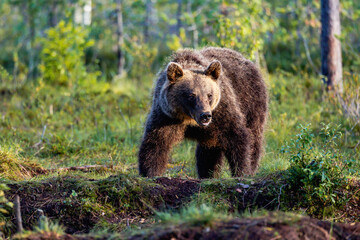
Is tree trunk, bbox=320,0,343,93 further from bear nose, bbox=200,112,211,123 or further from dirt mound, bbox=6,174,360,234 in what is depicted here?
dirt mound, bbox=6,174,360,234

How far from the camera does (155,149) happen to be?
600 cm

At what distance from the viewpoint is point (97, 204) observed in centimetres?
490

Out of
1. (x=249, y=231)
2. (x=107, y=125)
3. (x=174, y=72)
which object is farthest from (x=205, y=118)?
(x=107, y=125)

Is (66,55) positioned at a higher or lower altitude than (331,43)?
lower

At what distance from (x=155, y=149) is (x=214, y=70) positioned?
1.36 metres

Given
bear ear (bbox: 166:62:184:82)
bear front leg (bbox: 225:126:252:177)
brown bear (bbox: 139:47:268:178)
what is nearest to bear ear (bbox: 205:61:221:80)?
brown bear (bbox: 139:47:268:178)

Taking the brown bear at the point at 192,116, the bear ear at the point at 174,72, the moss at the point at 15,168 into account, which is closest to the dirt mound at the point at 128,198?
the brown bear at the point at 192,116

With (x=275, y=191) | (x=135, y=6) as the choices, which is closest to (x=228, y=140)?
(x=275, y=191)

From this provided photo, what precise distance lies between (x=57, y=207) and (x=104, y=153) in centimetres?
354

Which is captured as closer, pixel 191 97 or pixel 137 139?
pixel 191 97

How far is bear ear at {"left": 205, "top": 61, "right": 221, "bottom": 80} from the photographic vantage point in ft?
19.8

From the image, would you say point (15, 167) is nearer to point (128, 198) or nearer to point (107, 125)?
point (128, 198)

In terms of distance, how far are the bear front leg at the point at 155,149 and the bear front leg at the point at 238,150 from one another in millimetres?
770

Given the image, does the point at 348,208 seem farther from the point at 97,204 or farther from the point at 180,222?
the point at 97,204
